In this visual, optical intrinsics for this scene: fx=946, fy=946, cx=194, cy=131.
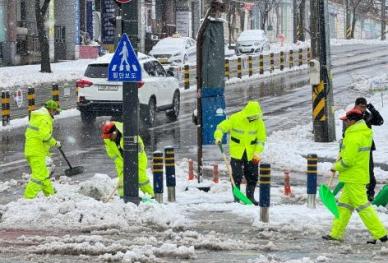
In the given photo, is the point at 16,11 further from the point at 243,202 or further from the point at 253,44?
the point at 243,202

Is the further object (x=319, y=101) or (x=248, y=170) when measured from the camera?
(x=319, y=101)

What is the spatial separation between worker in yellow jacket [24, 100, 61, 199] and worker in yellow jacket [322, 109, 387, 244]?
488 cm

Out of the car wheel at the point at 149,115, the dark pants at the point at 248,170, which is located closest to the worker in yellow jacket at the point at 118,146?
the dark pants at the point at 248,170

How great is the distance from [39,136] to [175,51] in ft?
113

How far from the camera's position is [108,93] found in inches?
936

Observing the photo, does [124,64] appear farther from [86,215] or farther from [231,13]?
[231,13]

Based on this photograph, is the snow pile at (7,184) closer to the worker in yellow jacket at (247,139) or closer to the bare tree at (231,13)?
the worker in yellow jacket at (247,139)

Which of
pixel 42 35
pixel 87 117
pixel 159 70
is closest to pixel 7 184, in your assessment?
pixel 87 117

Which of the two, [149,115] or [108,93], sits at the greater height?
[108,93]

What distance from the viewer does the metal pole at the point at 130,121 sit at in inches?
481

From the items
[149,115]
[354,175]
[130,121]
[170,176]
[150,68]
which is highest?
[150,68]

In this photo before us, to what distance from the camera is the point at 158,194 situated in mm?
13453

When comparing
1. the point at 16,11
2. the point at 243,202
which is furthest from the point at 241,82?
the point at 243,202

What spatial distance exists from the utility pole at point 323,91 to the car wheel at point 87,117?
20.4 feet
